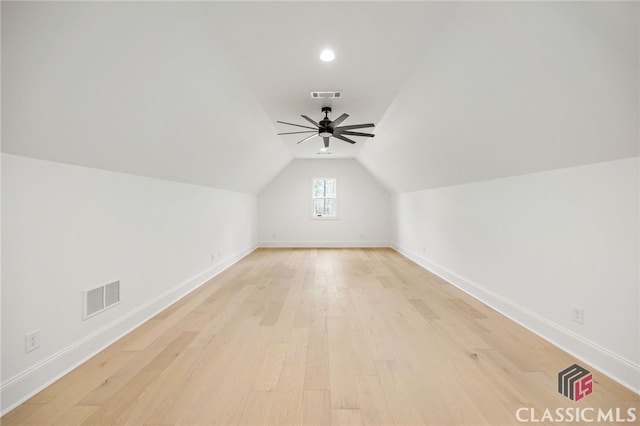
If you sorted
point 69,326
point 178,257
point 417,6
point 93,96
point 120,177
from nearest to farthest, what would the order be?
point 93,96 → point 417,6 → point 69,326 → point 120,177 → point 178,257

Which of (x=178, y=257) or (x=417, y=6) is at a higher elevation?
(x=417, y=6)

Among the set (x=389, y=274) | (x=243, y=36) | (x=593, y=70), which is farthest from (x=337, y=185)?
(x=593, y=70)

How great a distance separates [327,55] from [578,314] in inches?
116

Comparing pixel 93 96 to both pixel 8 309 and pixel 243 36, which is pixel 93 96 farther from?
pixel 8 309

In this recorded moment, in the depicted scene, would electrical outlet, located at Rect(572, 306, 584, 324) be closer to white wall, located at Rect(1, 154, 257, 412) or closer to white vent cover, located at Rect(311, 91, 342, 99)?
white vent cover, located at Rect(311, 91, 342, 99)

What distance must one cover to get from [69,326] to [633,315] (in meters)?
3.87

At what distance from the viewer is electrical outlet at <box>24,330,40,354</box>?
1711 mm

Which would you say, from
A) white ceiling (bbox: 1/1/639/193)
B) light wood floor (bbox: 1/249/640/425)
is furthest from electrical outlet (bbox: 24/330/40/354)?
white ceiling (bbox: 1/1/639/193)

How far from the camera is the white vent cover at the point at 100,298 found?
2.15 m

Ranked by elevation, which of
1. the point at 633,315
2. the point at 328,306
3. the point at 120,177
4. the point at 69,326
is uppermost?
the point at 120,177

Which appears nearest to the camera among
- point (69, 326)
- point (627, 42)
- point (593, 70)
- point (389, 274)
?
point (627, 42)

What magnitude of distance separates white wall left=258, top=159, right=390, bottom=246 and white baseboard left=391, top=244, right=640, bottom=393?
442 centimetres

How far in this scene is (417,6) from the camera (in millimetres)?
1883

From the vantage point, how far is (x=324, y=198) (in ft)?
26.8
